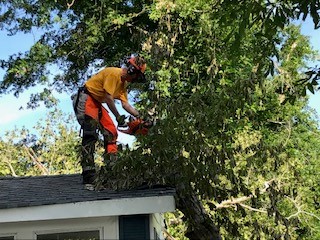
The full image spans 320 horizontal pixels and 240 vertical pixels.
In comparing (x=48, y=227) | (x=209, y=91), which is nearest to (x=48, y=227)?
(x=48, y=227)

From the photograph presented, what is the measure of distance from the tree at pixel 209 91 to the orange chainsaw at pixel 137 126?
0.20 m

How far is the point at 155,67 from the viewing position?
8.15 metres

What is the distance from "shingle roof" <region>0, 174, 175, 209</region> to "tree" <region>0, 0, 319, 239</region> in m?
0.40

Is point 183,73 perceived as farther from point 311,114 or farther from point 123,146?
point 123,146

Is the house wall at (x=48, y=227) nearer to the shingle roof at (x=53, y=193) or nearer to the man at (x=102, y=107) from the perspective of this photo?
the shingle roof at (x=53, y=193)

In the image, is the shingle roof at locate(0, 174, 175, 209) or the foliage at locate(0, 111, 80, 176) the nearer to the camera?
the shingle roof at locate(0, 174, 175, 209)

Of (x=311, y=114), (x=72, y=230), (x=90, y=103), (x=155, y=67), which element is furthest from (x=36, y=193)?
(x=311, y=114)

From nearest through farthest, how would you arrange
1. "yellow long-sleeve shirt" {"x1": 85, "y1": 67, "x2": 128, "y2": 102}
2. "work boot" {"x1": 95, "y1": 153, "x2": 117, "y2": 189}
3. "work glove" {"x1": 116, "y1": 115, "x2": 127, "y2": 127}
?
"work boot" {"x1": 95, "y1": 153, "x2": 117, "y2": 189} → "work glove" {"x1": 116, "y1": 115, "x2": 127, "y2": 127} → "yellow long-sleeve shirt" {"x1": 85, "y1": 67, "x2": 128, "y2": 102}

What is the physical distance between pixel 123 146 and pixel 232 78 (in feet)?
30.9

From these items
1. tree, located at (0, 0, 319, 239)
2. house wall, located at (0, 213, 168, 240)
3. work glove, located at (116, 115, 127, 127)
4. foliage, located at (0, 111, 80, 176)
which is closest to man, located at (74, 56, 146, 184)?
work glove, located at (116, 115, 127, 127)

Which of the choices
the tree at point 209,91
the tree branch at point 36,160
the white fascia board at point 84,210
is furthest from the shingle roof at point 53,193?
the tree branch at point 36,160

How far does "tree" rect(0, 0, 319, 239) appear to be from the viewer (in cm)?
658

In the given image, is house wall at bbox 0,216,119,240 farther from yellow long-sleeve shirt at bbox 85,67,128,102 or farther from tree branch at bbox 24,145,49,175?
tree branch at bbox 24,145,49,175

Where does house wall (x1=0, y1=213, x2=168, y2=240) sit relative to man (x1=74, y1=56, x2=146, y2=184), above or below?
below
